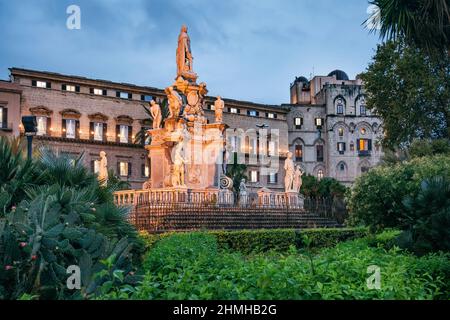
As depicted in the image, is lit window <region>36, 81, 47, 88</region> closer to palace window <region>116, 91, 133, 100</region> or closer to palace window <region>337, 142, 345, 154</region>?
palace window <region>116, 91, 133, 100</region>

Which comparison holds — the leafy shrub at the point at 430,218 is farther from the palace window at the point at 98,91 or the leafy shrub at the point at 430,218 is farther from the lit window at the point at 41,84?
the palace window at the point at 98,91

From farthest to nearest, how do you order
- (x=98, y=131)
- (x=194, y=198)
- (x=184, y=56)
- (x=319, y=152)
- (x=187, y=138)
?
(x=319, y=152)
(x=98, y=131)
(x=184, y=56)
(x=187, y=138)
(x=194, y=198)

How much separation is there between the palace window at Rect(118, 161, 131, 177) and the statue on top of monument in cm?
3392

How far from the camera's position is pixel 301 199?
1302 inches

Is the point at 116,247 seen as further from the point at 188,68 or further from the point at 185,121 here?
the point at 188,68

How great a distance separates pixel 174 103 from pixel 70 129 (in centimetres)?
3425

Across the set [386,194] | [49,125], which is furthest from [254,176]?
[386,194]

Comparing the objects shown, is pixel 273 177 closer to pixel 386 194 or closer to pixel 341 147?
pixel 341 147

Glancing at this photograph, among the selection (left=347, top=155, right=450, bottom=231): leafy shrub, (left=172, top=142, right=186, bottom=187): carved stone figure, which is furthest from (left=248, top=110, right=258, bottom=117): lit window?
(left=347, top=155, right=450, bottom=231): leafy shrub

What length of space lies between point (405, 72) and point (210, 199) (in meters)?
13.8

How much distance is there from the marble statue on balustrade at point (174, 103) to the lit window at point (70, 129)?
110 ft

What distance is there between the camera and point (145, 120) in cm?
6544

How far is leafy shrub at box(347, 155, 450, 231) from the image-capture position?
46.9ft

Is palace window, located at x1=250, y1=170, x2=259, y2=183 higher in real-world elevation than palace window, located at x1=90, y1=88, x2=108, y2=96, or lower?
lower
